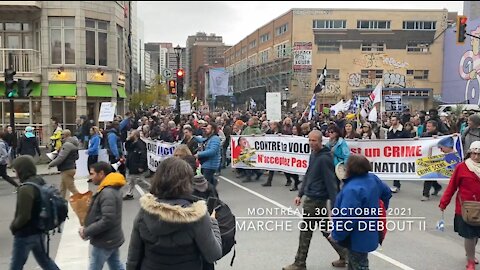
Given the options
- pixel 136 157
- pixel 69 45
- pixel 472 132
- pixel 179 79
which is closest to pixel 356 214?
pixel 472 132

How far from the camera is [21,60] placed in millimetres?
24156

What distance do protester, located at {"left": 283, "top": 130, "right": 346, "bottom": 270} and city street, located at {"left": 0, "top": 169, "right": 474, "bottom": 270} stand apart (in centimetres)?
36

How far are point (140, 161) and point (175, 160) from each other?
7652 mm

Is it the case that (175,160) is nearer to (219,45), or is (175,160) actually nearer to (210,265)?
(210,265)

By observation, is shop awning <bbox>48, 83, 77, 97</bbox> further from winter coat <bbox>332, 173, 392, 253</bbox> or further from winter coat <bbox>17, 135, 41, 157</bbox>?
winter coat <bbox>332, 173, 392, 253</bbox>

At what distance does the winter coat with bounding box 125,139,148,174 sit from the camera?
1056 centimetres

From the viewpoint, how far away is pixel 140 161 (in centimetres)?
1062

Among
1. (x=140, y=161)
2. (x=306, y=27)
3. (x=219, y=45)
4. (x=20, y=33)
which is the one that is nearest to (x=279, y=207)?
(x=140, y=161)

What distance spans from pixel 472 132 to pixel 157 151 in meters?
7.75

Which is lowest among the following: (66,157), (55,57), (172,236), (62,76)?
(66,157)

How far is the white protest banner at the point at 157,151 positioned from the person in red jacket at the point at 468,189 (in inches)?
300

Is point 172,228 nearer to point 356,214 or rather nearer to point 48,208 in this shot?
point 356,214

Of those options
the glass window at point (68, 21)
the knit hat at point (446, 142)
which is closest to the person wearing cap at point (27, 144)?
the glass window at point (68, 21)

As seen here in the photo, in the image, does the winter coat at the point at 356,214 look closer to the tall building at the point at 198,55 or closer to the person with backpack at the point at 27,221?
the person with backpack at the point at 27,221
